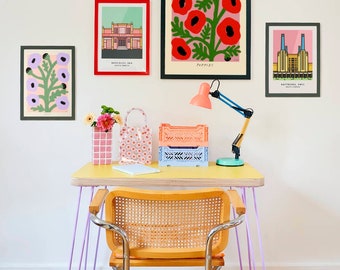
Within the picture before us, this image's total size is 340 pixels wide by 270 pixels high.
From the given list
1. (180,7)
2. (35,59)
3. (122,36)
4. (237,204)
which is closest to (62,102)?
(35,59)

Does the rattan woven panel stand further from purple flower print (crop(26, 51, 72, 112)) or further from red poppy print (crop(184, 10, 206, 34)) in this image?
red poppy print (crop(184, 10, 206, 34))

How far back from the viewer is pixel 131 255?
128cm

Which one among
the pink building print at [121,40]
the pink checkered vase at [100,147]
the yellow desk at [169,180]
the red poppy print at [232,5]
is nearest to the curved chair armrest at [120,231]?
the yellow desk at [169,180]

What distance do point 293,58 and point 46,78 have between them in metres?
1.54

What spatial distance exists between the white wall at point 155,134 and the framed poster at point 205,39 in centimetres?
6

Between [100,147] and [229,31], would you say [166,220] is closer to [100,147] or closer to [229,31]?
[100,147]

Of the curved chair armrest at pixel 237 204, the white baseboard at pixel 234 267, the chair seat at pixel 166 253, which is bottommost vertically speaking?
the white baseboard at pixel 234 267

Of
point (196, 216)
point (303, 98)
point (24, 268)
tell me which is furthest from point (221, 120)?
point (24, 268)

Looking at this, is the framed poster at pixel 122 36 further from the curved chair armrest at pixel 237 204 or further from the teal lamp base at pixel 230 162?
the curved chair armrest at pixel 237 204

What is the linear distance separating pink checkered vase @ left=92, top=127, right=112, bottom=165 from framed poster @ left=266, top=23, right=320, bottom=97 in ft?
3.42

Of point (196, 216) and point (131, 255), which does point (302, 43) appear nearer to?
point (196, 216)

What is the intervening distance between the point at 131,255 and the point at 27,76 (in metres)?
1.40

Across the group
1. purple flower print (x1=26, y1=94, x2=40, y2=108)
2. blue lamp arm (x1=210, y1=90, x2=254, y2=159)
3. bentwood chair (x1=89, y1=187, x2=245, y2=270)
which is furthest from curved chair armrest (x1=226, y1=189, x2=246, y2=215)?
purple flower print (x1=26, y1=94, x2=40, y2=108)

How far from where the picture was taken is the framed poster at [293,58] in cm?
213
